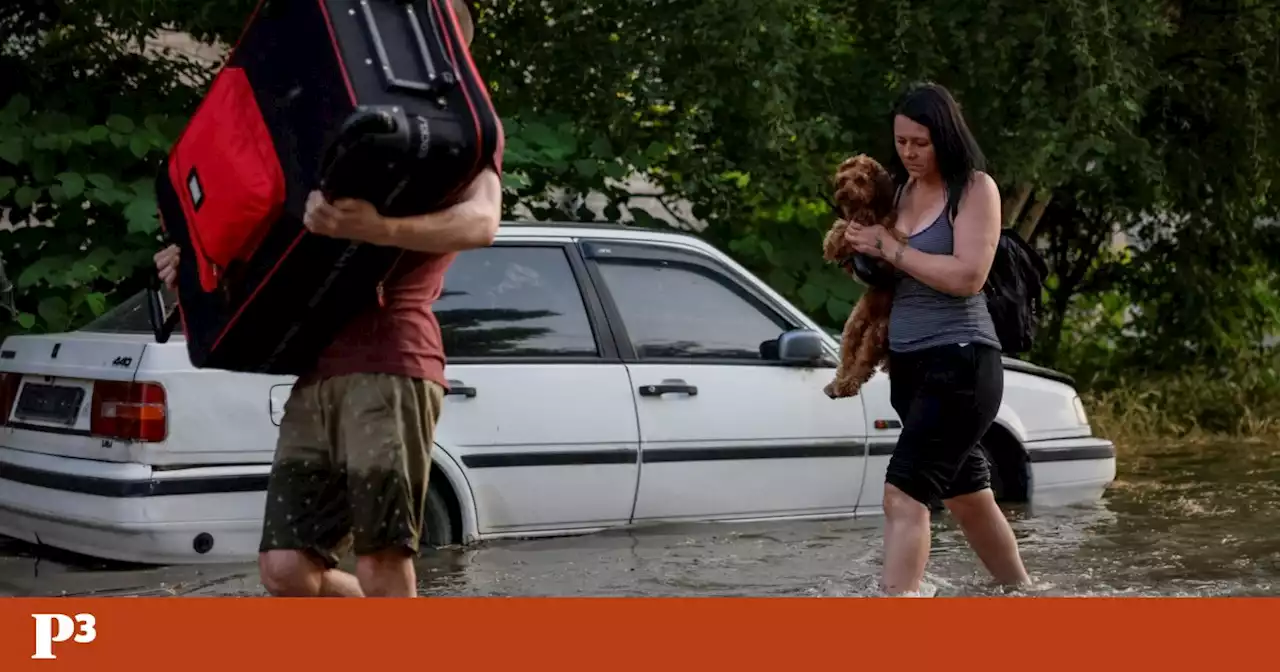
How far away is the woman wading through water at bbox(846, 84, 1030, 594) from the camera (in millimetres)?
5152

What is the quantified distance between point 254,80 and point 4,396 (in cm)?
311

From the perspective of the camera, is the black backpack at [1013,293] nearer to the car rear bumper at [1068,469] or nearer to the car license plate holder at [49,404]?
the car rear bumper at [1068,469]

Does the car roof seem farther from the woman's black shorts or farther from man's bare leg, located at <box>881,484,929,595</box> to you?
man's bare leg, located at <box>881,484,929,595</box>

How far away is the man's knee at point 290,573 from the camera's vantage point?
4.05 metres

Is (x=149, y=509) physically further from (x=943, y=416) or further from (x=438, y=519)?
(x=943, y=416)

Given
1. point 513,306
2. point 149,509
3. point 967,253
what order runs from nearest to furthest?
point 967,253 → point 149,509 → point 513,306

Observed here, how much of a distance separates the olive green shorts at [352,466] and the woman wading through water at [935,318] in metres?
1.68

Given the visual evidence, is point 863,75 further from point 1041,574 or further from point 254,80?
point 254,80

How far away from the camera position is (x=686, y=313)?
7.21 metres

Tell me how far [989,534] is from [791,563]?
4.16ft

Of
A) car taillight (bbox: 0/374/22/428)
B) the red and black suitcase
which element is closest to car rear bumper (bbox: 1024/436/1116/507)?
car taillight (bbox: 0/374/22/428)

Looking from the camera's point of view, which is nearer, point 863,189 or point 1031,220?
point 863,189

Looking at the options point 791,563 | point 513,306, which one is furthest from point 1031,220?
point 513,306

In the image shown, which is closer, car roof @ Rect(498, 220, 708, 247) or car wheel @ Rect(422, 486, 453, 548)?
car wheel @ Rect(422, 486, 453, 548)
